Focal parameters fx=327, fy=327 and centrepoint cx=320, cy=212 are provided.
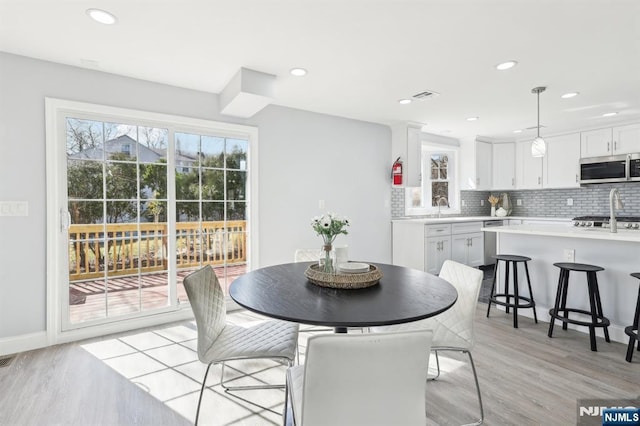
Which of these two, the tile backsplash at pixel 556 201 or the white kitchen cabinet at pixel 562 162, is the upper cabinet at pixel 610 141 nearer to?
the white kitchen cabinet at pixel 562 162

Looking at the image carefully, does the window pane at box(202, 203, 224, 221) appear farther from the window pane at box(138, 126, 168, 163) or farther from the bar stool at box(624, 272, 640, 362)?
the bar stool at box(624, 272, 640, 362)

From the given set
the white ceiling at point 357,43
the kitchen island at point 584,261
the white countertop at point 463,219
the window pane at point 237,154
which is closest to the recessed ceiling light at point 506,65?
the white ceiling at point 357,43

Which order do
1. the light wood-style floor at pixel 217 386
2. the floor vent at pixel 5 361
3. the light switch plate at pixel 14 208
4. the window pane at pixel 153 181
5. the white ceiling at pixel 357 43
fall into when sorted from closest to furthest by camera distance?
1. the light wood-style floor at pixel 217 386
2. the white ceiling at pixel 357 43
3. the floor vent at pixel 5 361
4. the light switch plate at pixel 14 208
5. the window pane at pixel 153 181

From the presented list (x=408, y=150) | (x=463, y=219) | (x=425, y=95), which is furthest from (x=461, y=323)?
(x=463, y=219)

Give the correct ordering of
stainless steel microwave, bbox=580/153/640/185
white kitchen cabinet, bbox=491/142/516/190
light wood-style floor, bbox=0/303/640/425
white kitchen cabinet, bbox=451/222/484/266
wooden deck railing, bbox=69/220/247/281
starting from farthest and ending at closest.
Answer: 1. white kitchen cabinet, bbox=491/142/516/190
2. white kitchen cabinet, bbox=451/222/484/266
3. stainless steel microwave, bbox=580/153/640/185
4. wooden deck railing, bbox=69/220/247/281
5. light wood-style floor, bbox=0/303/640/425

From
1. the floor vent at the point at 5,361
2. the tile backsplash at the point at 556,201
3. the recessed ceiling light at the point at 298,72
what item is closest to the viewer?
the floor vent at the point at 5,361

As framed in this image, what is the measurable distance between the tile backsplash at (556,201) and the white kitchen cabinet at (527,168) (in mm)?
442

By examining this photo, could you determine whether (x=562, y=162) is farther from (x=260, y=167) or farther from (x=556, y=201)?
(x=260, y=167)

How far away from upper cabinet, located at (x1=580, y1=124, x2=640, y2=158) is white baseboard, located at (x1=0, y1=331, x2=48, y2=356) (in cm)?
738

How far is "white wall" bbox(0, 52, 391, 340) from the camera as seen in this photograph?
2627mm

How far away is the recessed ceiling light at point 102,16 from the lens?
2.05m

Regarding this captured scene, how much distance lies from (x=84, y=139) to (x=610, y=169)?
670 centimetres

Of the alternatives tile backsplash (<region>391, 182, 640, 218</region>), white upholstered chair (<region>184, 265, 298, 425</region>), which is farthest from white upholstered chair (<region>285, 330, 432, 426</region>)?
tile backsplash (<region>391, 182, 640, 218</region>)

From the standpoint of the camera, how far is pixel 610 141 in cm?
505
